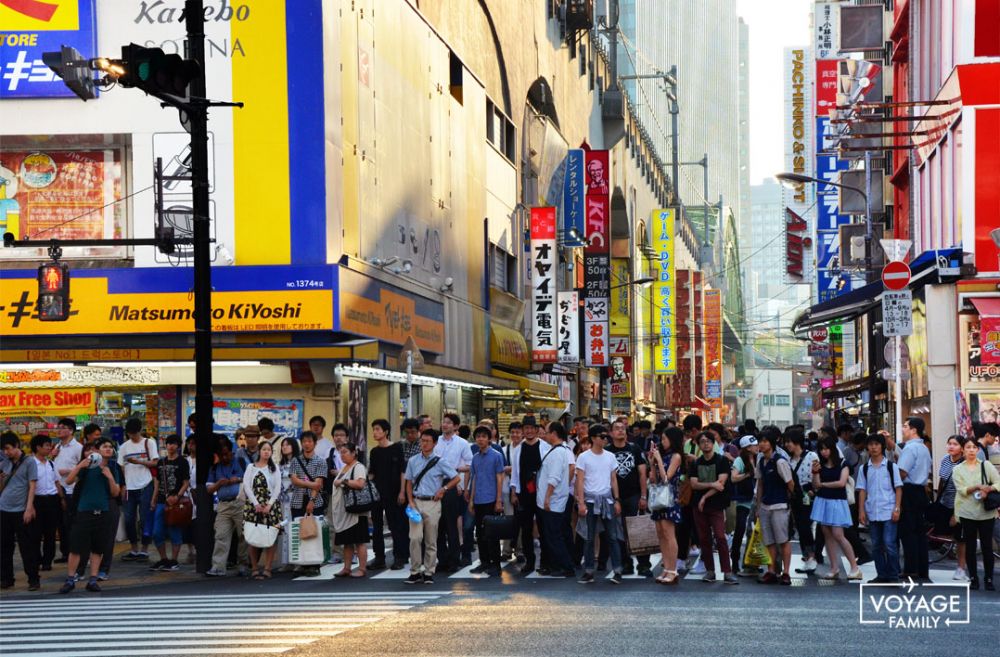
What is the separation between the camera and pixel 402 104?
1296 inches

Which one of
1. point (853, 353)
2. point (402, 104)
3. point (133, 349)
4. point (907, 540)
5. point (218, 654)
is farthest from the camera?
point (853, 353)

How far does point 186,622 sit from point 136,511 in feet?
27.6

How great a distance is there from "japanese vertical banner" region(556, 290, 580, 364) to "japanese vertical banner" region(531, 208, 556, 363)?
1.67 meters

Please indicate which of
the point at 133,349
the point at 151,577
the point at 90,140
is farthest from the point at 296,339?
the point at 151,577

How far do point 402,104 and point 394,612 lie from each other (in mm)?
20054

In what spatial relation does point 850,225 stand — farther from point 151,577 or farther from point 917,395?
point 151,577

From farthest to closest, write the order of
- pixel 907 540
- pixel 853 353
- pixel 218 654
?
pixel 853 353, pixel 907 540, pixel 218 654

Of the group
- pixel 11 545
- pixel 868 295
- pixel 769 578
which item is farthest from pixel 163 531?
pixel 868 295

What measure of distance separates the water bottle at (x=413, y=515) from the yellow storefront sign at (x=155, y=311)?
797 centimetres

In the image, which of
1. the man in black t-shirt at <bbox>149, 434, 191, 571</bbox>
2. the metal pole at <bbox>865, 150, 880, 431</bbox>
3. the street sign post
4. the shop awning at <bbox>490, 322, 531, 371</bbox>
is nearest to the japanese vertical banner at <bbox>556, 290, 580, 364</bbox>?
the shop awning at <bbox>490, 322, 531, 371</bbox>

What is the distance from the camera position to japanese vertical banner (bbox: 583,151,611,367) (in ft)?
186

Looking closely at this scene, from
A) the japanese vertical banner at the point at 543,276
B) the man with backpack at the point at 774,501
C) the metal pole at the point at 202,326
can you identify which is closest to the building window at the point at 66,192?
the metal pole at the point at 202,326

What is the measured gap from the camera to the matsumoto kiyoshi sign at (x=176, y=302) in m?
25.6

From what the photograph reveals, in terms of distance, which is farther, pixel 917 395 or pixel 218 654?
pixel 917 395
